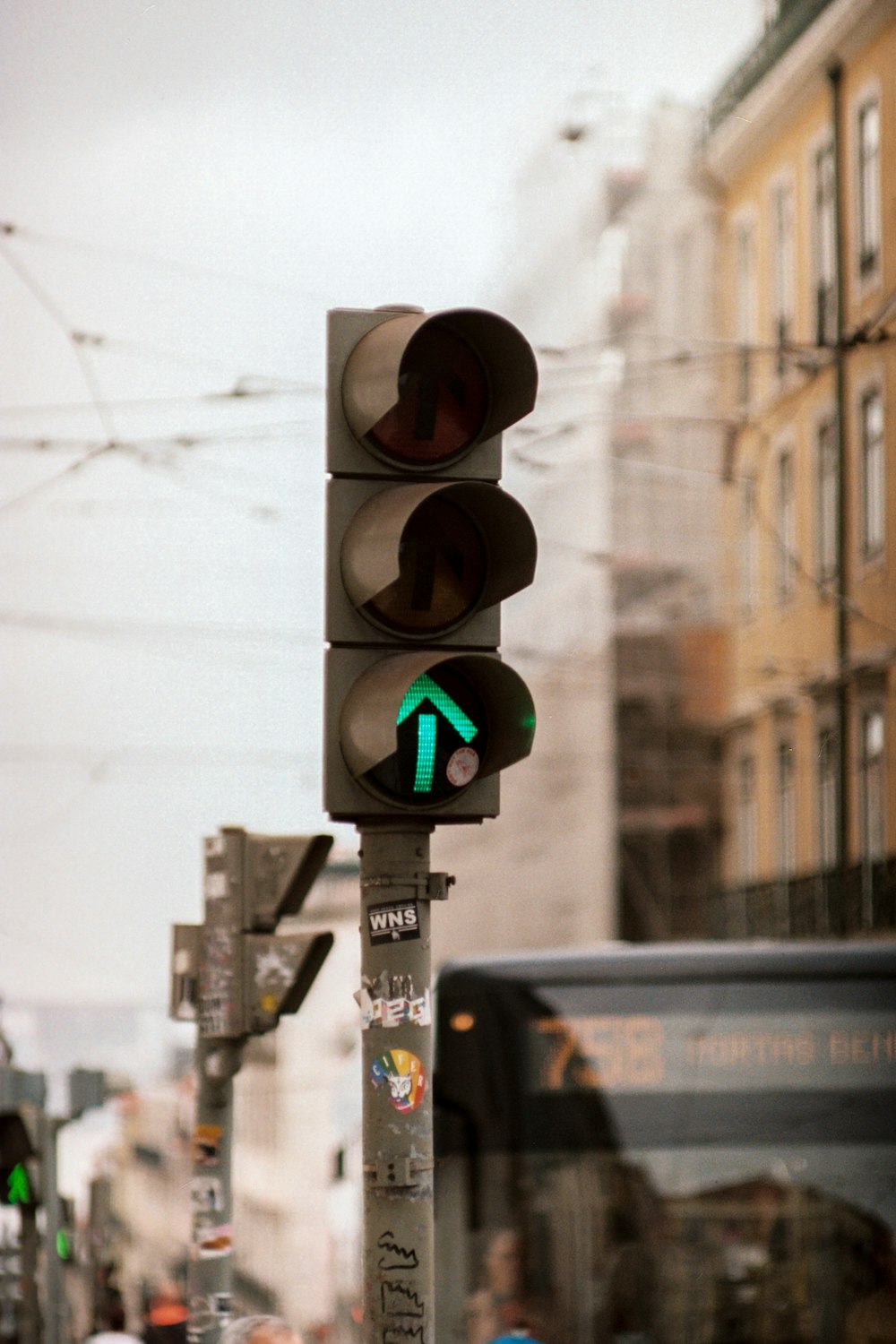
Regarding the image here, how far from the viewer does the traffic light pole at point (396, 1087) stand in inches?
170

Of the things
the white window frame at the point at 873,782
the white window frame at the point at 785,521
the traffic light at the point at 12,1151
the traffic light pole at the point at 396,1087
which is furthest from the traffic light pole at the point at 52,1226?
the white window frame at the point at 785,521

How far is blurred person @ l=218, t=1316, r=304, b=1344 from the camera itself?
6.39 metres

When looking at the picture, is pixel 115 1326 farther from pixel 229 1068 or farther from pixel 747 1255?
pixel 229 1068

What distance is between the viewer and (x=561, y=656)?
1403 inches

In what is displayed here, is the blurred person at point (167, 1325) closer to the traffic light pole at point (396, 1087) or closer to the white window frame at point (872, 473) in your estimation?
the traffic light pole at point (396, 1087)

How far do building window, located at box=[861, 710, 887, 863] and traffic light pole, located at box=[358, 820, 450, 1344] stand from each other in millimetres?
23552

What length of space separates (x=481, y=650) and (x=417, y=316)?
27.6 inches

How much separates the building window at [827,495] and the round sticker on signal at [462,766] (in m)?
24.7

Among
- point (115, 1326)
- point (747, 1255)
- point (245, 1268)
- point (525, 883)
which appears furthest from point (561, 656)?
point (245, 1268)

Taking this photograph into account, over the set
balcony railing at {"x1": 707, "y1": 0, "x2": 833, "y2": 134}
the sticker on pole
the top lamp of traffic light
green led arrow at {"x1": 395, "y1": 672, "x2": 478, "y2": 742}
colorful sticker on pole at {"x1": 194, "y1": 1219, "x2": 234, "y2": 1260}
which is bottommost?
colorful sticker on pole at {"x1": 194, "y1": 1219, "x2": 234, "y2": 1260}

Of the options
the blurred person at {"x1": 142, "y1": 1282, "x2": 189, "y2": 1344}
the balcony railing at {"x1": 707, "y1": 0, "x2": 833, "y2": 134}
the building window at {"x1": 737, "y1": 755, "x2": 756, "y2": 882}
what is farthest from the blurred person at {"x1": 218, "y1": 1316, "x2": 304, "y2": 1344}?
the building window at {"x1": 737, "y1": 755, "x2": 756, "y2": 882}

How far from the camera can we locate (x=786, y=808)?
33.0 meters

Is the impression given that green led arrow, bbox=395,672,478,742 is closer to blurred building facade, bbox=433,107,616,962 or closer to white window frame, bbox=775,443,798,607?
white window frame, bbox=775,443,798,607

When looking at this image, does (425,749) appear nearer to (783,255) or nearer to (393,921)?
(393,921)
